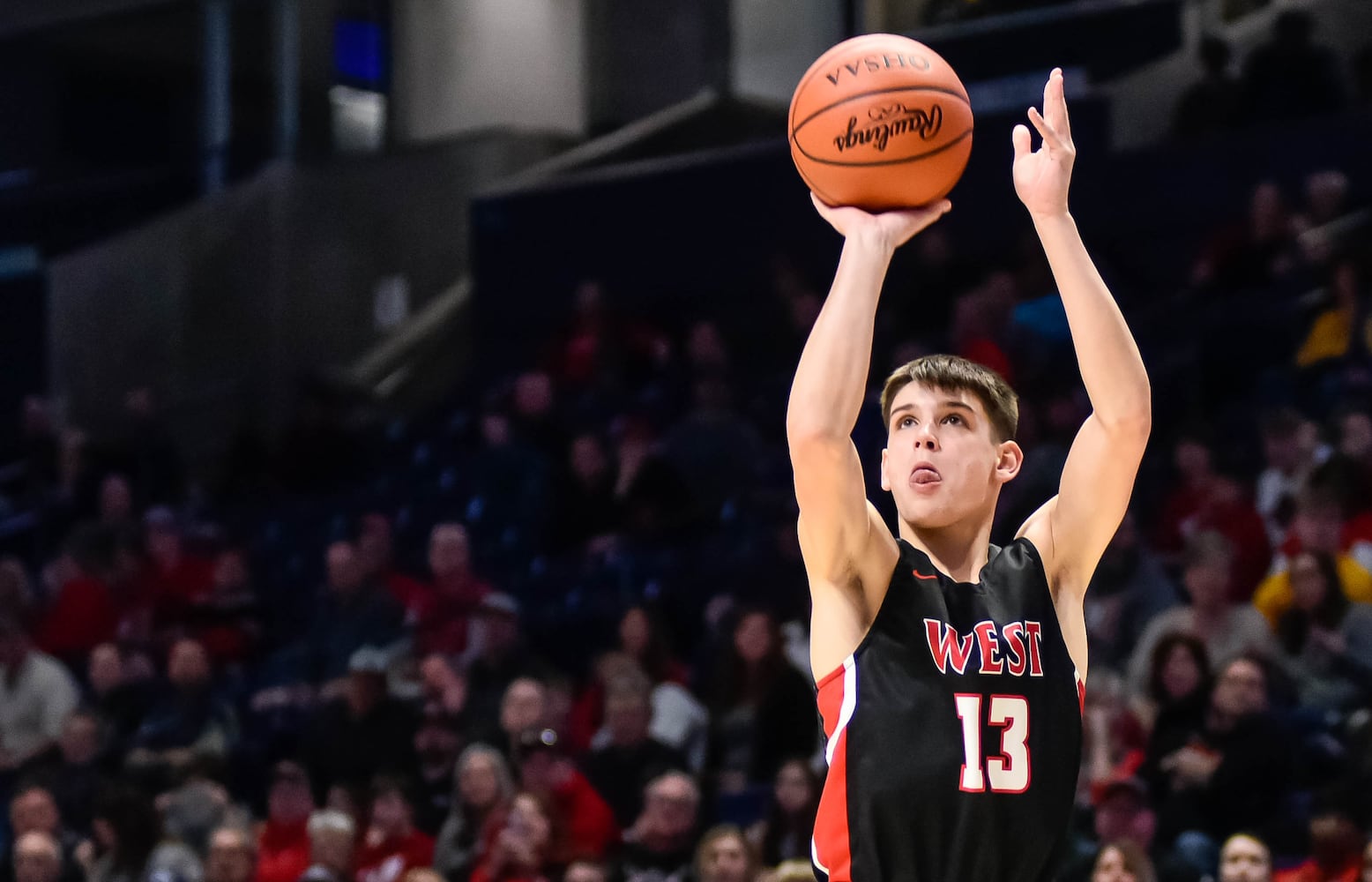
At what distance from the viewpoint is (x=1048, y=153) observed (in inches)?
122

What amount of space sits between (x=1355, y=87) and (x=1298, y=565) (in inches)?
203

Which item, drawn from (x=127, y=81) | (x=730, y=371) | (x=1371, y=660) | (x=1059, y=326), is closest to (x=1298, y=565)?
(x=1371, y=660)

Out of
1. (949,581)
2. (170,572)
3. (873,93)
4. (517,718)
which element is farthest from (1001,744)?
(170,572)

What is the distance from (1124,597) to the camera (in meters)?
7.55

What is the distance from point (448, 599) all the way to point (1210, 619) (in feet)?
12.6

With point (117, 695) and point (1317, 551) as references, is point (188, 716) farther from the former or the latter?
point (1317, 551)

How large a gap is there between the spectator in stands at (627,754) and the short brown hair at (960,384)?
4524 mm

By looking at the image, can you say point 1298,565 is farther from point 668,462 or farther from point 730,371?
point 730,371

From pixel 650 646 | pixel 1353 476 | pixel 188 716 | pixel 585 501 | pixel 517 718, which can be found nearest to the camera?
pixel 1353 476

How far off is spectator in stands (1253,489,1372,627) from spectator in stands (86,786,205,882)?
4.59 metres

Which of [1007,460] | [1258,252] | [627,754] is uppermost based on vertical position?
[1007,460]

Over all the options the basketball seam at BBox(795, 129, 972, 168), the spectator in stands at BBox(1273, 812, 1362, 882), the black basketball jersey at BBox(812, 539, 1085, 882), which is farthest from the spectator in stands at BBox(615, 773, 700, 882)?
the basketball seam at BBox(795, 129, 972, 168)

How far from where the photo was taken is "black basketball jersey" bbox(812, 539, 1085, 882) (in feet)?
9.55

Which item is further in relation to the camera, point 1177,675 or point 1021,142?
A: point 1177,675
